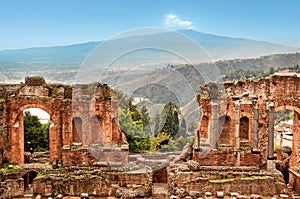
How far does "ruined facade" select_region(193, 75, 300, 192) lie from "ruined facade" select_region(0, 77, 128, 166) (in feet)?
14.5

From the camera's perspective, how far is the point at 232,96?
19516 millimetres

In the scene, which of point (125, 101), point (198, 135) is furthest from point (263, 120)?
point (125, 101)

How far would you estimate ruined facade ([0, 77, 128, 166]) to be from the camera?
1742 centimetres

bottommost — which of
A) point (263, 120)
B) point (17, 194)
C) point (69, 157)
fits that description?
point (17, 194)

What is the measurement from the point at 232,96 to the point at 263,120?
6.39ft

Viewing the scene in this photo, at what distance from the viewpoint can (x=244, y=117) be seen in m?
19.5

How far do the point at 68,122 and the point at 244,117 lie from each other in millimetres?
8794

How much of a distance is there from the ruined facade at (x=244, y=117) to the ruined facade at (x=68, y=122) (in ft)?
14.5

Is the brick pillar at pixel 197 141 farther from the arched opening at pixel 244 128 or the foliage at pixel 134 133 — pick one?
the foliage at pixel 134 133

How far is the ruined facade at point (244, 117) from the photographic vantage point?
18.1 m

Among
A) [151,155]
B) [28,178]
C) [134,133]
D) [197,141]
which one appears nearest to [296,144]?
[197,141]

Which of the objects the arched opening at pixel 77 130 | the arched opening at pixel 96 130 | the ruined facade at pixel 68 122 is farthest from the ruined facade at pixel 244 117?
the arched opening at pixel 77 130

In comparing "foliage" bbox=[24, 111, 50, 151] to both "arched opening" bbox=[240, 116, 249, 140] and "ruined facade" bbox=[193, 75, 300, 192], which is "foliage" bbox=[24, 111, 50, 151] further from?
Answer: "arched opening" bbox=[240, 116, 249, 140]

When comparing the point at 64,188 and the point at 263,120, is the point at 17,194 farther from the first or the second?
the point at 263,120
